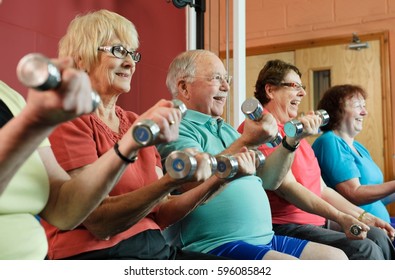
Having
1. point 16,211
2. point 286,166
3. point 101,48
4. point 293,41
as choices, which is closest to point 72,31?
point 101,48

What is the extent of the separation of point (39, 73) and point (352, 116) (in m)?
1.75

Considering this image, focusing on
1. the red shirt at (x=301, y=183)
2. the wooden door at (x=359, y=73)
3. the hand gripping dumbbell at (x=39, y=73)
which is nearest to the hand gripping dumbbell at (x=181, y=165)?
the hand gripping dumbbell at (x=39, y=73)

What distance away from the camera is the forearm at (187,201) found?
106 centimetres

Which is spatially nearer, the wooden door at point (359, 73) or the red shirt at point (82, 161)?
the red shirt at point (82, 161)

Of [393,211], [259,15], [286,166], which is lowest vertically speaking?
[393,211]

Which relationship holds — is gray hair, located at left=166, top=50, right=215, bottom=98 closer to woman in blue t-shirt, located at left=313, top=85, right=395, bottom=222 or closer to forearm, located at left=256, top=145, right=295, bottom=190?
forearm, located at left=256, top=145, right=295, bottom=190

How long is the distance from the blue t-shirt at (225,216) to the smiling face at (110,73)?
0.73 ft

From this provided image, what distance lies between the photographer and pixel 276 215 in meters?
1.61

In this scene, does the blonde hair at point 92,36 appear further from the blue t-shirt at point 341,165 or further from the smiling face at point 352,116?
the smiling face at point 352,116

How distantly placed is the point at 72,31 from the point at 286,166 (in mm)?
645

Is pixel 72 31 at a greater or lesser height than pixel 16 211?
Answer: greater

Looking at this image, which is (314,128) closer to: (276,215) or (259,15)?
(276,215)

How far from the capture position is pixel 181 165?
822 millimetres

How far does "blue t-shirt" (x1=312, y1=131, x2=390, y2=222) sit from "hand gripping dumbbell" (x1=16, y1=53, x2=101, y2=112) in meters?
1.59
